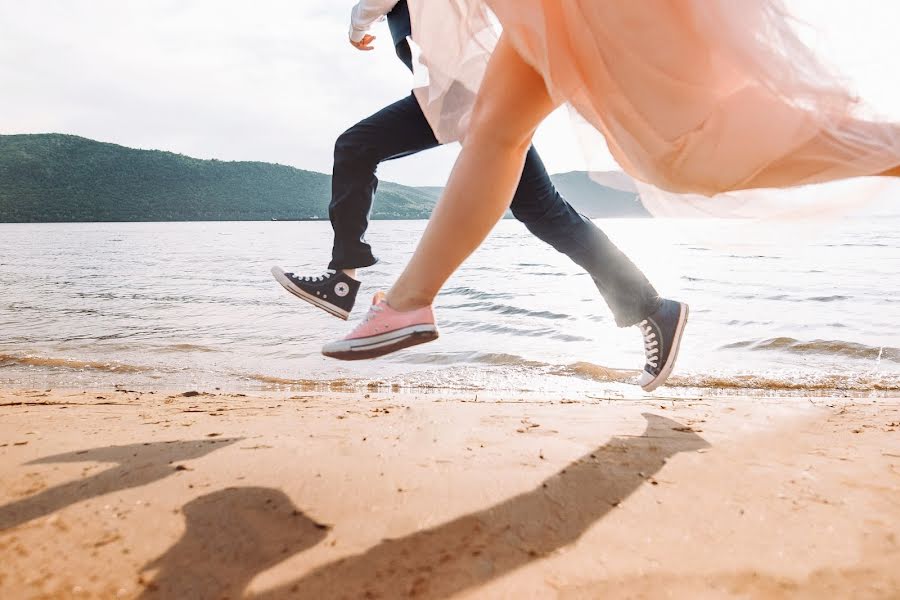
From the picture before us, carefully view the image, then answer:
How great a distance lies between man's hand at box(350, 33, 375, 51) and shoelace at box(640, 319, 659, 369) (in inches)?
66.5

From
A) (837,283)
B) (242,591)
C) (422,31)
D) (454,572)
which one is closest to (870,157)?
(454,572)

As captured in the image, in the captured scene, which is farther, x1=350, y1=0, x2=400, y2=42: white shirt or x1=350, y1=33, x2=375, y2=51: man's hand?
x1=350, y1=33, x2=375, y2=51: man's hand

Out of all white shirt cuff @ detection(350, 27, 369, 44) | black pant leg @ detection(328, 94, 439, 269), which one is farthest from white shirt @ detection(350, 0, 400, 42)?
black pant leg @ detection(328, 94, 439, 269)

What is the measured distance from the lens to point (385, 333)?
199cm

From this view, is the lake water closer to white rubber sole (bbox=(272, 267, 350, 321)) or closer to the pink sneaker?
the pink sneaker

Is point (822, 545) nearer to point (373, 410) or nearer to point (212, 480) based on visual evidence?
point (212, 480)

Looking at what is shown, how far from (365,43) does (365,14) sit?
0.22 metres

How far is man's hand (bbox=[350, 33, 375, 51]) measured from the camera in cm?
279

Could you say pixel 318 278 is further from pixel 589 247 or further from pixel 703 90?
pixel 703 90

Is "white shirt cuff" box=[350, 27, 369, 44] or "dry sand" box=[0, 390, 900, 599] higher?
"white shirt cuff" box=[350, 27, 369, 44]

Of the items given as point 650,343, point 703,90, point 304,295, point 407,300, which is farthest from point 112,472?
point 650,343

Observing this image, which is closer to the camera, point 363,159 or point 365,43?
point 363,159

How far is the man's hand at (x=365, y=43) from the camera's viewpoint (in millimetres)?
2791

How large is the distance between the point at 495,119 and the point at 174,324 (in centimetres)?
577
